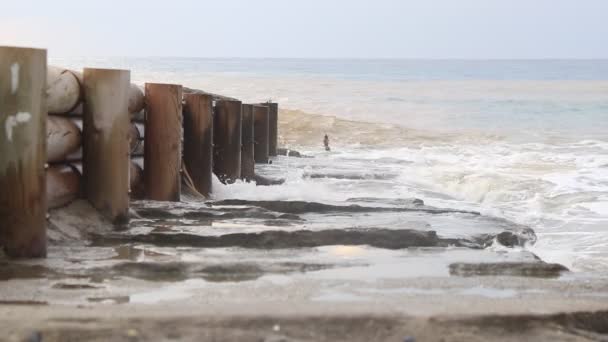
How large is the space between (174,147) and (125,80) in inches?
50.4

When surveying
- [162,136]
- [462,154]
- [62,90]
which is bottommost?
[462,154]

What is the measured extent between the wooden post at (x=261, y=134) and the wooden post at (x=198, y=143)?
538cm

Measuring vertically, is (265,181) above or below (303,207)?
below

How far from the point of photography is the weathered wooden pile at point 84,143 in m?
4.17

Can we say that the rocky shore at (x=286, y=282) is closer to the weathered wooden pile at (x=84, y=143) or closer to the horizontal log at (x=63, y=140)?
the weathered wooden pile at (x=84, y=143)

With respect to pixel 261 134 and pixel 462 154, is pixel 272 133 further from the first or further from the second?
pixel 462 154

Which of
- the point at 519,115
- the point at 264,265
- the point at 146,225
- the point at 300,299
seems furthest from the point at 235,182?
the point at 519,115

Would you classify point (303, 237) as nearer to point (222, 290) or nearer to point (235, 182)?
point (222, 290)

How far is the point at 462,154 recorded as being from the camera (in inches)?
826

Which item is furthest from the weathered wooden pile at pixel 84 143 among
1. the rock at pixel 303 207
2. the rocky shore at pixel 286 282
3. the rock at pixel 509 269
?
the rock at pixel 509 269

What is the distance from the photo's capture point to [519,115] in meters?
36.1

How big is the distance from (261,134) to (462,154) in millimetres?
8723

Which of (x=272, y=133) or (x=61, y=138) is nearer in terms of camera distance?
(x=61, y=138)

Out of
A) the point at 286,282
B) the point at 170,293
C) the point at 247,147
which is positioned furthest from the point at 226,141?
the point at 170,293
